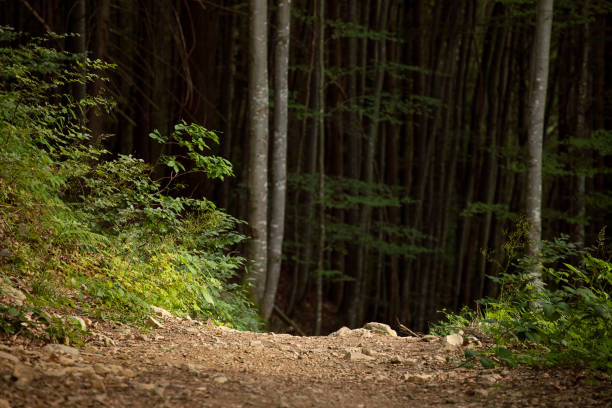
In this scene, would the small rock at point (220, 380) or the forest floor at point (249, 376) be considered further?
the small rock at point (220, 380)

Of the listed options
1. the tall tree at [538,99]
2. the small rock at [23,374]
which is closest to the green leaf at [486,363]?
the small rock at [23,374]

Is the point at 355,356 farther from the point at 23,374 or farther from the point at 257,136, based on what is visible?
the point at 257,136

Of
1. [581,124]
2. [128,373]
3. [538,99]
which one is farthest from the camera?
[581,124]

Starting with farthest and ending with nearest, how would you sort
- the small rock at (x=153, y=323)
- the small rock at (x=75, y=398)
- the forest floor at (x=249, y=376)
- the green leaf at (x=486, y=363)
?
1. the small rock at (x=153, y=323)
2. the green leaf at (x=486, y=363)
3. the forest floor at (x=249, y=376)
4. the small rock at (x=75, y=398)

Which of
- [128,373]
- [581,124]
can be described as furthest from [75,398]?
[581,124]

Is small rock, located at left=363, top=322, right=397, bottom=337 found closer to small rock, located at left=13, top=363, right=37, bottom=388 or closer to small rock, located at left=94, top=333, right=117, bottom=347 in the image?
small rock, located at left=94, top=333, right=117, bottom=347

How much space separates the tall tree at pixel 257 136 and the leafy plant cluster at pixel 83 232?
6.57 feet

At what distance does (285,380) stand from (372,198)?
966cm

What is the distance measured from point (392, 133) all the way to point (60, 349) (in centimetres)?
1419

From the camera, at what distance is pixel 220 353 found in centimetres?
439

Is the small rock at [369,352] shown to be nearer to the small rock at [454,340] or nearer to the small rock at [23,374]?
the small rock at [454,340]

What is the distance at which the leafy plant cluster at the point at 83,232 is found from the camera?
184 inches

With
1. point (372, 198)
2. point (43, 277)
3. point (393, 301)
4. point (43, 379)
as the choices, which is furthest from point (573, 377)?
point (393, 301)

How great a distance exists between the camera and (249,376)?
3818mm
